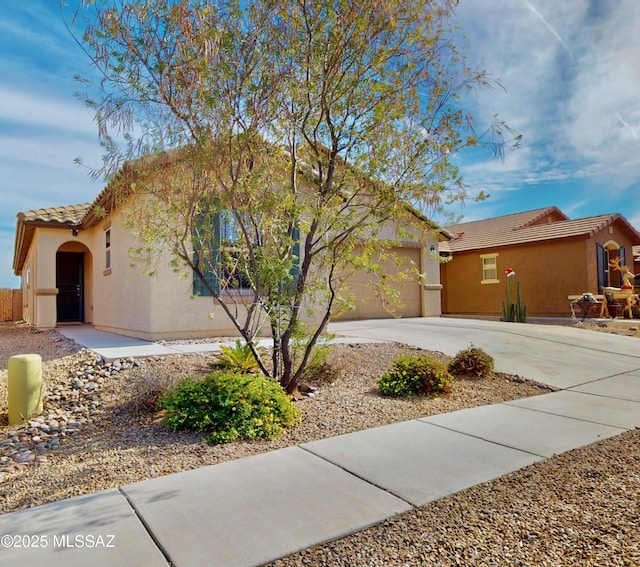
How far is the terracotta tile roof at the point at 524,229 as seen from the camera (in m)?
17.5

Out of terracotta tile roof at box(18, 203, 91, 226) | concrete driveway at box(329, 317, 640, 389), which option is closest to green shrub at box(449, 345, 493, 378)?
concrete driveway at box(329, 317, 640, 389)

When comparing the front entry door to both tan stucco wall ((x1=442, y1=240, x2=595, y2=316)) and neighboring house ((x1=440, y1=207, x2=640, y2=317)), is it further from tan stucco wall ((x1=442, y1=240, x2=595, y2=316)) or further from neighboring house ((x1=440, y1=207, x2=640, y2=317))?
tan stucco wall ((x1=442, y1=240, x2=595, y2=316))

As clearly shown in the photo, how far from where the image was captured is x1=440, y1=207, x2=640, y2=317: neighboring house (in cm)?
1734

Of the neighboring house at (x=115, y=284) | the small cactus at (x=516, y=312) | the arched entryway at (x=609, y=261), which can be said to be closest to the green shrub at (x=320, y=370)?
the neighboring house at (x=115, y=284)

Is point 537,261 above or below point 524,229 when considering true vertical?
below

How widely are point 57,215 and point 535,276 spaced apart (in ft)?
56.4

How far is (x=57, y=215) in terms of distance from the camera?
13.5 meters

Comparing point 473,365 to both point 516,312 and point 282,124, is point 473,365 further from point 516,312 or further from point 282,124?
point 516,312

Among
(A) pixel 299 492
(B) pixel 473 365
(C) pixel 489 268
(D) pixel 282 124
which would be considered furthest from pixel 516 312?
(A) pixel 299 492

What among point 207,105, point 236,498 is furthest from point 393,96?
point 236,498

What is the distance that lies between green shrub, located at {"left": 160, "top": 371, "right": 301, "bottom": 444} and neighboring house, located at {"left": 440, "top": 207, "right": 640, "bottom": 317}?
13.3 metres

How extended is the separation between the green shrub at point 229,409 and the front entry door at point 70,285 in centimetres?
1400

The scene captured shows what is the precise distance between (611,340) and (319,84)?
912 cm

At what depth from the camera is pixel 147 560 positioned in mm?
2352
